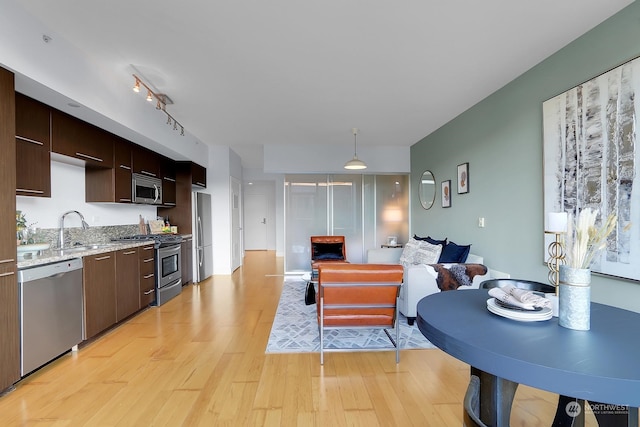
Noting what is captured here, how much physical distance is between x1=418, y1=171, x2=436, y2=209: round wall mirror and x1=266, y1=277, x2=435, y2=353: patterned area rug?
2440mm

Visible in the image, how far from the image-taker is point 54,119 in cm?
268

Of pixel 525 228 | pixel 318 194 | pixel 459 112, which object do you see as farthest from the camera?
pixel 318 194

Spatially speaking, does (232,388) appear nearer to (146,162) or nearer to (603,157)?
(603,157)

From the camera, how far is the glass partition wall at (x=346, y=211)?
20.0 ft

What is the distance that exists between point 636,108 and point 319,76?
2.45m

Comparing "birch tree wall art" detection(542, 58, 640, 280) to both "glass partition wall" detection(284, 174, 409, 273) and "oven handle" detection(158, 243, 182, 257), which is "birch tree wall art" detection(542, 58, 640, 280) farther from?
"oven handle" detection(158, 243, 182, 257)

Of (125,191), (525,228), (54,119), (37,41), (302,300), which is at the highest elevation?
(37,41)

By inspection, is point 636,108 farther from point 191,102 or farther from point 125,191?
point 125,191

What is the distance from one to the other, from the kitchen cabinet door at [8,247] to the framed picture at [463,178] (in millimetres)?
4579

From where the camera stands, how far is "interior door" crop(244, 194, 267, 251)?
9.62m

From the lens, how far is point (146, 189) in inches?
170

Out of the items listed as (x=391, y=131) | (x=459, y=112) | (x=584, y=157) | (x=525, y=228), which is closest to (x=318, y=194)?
(x=391, y=131)

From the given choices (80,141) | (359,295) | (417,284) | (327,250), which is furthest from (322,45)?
(327,250)

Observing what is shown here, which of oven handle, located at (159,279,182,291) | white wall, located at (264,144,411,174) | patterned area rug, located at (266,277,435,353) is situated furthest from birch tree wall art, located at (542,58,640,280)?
oven handle, located at (159,279,182,291)
